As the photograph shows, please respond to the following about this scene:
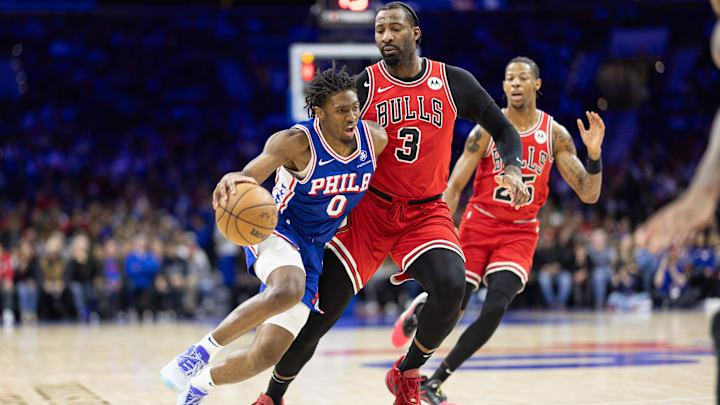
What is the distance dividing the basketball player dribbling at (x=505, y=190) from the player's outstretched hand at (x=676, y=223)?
294cm

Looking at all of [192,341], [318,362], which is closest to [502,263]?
[318,362]

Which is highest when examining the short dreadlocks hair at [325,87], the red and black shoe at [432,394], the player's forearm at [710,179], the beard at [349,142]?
the short dreadlocks hair at [325,87]

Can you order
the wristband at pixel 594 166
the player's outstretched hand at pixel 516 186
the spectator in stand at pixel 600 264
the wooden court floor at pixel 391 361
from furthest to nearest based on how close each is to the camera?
1. the spectator in stand at pixel 600 264
2. the wooden court floor at pixel 391 361
3. the wristband at pixel 594 166
4. the player's outstretched hand at pixel 516 186

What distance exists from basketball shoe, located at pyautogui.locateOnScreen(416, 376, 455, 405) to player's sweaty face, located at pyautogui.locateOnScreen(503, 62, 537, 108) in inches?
78.0

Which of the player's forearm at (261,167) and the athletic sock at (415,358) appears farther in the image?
the athletic sock at (415,358)

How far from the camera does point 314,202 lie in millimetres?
4473

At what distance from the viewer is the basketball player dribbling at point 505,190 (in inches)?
218

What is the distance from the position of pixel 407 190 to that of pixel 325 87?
769 mm

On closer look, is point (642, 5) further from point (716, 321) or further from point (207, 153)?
point (716, 321)

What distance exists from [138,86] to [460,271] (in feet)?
72.8

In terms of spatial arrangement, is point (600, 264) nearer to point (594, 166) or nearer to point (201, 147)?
point (594, 166)

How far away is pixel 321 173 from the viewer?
444cm

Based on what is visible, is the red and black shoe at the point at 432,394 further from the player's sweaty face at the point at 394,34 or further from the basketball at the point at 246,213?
the player's sweaty face at the point at 394,34

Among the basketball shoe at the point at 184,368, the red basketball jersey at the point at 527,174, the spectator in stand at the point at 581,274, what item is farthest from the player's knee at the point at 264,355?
the spectator in stand at the point at 581,274
